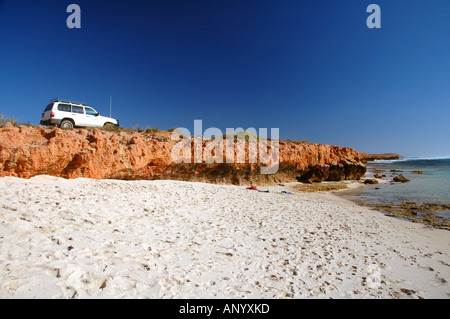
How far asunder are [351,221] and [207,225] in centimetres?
550

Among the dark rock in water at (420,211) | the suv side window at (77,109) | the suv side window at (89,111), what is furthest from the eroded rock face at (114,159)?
the dark rock in water at (420,211)

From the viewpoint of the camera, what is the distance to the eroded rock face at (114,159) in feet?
27.1

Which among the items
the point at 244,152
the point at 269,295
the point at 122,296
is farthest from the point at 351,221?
the point at 244,152

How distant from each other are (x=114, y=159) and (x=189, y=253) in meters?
8.91

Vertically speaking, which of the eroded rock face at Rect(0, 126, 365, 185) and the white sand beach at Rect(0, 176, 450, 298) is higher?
the eroded rock face at Rect(0, 126, 365, 185)

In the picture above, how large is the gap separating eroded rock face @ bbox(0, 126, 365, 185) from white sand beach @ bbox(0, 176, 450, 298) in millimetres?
1867

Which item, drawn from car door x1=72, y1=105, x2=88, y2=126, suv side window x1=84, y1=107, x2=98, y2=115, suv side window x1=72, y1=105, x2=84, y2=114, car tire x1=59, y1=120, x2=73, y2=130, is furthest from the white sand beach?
suv side window x1=84, y1=107, x2=98, y2=115

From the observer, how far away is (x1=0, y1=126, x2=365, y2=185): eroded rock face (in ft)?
27.1

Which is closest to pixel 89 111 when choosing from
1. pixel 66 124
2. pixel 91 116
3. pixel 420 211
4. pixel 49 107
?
pixel 91 116

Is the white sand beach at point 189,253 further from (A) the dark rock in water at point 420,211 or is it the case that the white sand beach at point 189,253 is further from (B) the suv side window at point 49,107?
(B) the suv side window at point 49,107

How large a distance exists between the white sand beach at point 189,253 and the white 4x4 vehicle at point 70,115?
5.61 metres

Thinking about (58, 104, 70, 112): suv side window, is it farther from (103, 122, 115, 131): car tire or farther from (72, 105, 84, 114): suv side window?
(103, 122, 115, 131): car tire

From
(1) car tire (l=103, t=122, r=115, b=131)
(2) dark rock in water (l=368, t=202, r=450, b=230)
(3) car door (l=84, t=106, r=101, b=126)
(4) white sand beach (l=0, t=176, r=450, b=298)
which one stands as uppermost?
(3) car door (l=84, t=106, r=101, b=126)
